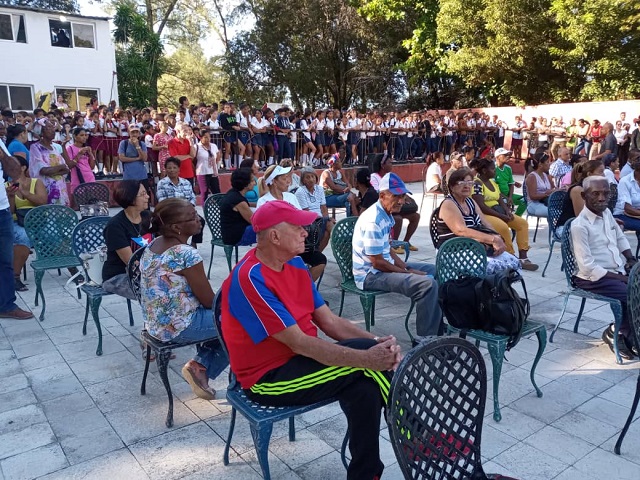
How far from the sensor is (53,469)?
276 cm

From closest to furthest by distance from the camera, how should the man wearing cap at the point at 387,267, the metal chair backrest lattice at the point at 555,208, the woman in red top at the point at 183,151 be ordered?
the man wearing cap at the point at 387,267 < the metal chair backrest lattice at the point at 555,208 < the woman in red top at the point at 183,151

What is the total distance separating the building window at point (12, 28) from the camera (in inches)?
800

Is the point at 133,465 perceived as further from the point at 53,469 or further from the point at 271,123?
the point at 271,123

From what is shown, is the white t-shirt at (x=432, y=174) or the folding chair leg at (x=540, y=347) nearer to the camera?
the folding chair leg at (x=540, y=347)

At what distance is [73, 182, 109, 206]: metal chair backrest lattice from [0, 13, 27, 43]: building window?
17.7m

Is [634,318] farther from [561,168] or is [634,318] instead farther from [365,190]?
[561,168]

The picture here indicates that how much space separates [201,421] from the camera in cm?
323

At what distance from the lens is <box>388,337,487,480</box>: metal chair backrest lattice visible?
176 cm

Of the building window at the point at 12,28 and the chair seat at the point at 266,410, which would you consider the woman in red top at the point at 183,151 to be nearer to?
the chair seat at the point at 266,410

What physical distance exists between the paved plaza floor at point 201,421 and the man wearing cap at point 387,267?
54 cm

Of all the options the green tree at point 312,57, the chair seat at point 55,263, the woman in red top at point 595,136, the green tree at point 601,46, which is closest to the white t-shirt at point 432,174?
the chair seat at point 55,263

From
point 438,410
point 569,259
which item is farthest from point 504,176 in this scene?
point 438,410

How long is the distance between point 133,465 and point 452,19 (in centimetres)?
2155

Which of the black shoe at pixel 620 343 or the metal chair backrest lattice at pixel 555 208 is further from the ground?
the metal chair backrest lattice at pixel 555 208
